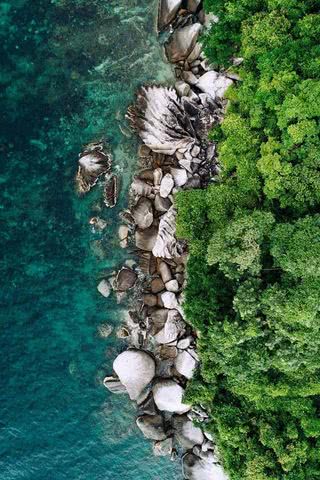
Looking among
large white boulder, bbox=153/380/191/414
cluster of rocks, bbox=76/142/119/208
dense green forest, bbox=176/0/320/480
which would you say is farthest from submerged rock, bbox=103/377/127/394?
cluster of rocks, bbox=76/142/119/208

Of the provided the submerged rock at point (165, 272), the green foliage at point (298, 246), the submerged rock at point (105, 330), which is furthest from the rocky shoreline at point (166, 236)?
the green foliage at point (298, 246)

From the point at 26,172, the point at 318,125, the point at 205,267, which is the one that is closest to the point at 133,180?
the point at 26,172

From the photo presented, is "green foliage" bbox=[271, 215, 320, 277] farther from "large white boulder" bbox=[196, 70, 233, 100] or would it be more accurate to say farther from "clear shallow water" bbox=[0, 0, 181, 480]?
"clear shallow water" bbox=[0, 0, 181, 480]

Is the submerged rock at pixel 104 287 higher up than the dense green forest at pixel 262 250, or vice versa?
the dense green forest at pixel 262 250

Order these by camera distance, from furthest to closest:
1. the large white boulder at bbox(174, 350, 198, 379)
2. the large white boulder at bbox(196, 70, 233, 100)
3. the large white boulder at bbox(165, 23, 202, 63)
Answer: the large white boulder at bbox(174, 350, 198, 379)
the large white boulder at bbox(165, 23, 202, 63)
the large white boulder at bbox(196, 70, 233, 100)

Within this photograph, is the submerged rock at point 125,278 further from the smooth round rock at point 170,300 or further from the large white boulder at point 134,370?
the large white boulder at point 134,370

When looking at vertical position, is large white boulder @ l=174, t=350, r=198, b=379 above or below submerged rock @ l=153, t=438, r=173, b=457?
above
